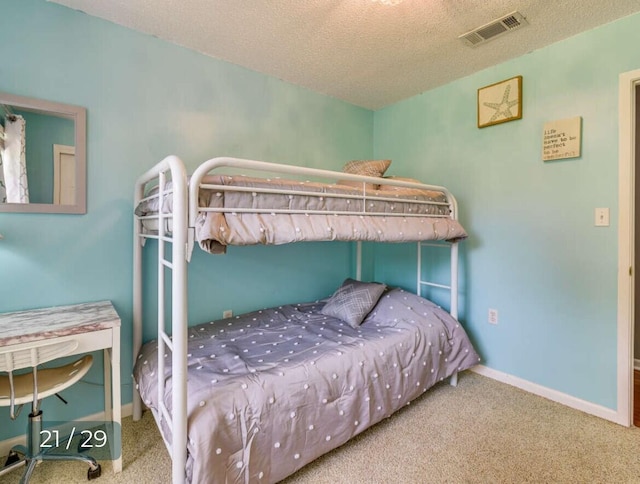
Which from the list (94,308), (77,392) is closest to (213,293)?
(94,308)

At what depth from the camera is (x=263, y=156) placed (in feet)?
8.27

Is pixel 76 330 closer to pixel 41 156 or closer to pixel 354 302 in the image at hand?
pixel 41 156

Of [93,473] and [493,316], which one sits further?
[493,316]

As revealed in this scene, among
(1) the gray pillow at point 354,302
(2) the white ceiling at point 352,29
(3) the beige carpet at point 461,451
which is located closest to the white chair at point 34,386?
(3) the beige carpet at point 461,451

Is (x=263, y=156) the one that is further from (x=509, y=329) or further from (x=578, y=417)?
(x=578, y=417)

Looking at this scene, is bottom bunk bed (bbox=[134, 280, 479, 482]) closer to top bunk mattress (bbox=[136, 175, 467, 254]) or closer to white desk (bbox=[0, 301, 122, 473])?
white desk (bbox=[0, 301, 122, 473])

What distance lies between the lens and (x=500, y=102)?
Answer: 234 centimetres

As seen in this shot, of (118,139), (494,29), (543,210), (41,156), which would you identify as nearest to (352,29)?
(494,29)

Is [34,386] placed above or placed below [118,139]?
below

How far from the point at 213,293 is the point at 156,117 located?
1232 mm

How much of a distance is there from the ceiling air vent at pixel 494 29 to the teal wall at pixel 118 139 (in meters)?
1.37

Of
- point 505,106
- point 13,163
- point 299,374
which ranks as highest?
point 505,106

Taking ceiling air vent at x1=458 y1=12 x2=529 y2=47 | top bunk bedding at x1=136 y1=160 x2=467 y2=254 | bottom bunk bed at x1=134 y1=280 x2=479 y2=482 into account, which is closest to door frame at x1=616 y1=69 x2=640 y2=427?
ceiling air vent at x1=458 y1=12 x2=529 y2=47

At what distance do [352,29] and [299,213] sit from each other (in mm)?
1266
